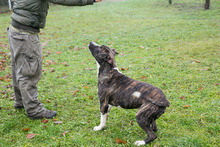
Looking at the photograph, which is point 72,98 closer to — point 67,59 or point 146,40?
point 67,59

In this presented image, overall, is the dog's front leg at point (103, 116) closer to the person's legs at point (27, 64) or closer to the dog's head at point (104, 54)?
the dog's head at point (104, 54)

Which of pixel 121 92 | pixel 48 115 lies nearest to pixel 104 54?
pixel 121 92

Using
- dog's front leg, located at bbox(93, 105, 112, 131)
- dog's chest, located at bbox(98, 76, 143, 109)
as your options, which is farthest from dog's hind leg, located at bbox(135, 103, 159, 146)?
dog's front leg, located at bbox(93, 105, 112, 131)

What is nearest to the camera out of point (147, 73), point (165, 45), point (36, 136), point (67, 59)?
point (36, 136)

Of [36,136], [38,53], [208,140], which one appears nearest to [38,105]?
[36,136]

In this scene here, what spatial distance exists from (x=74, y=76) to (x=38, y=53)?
275cm

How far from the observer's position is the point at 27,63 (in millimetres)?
4047

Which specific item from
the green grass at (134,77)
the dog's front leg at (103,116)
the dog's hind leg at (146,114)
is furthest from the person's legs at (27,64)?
the dog's hind leg at (146,114)

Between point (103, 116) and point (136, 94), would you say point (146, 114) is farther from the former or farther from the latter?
point (103, 116)

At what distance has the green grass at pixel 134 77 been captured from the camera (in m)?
3.86

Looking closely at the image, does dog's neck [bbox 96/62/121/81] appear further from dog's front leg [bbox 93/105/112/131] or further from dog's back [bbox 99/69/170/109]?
dog's front leg [bbox 93/105/112/131]

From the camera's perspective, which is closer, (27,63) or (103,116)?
(103,116)

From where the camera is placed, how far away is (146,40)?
10.4 m

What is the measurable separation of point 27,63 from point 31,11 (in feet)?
3.21
